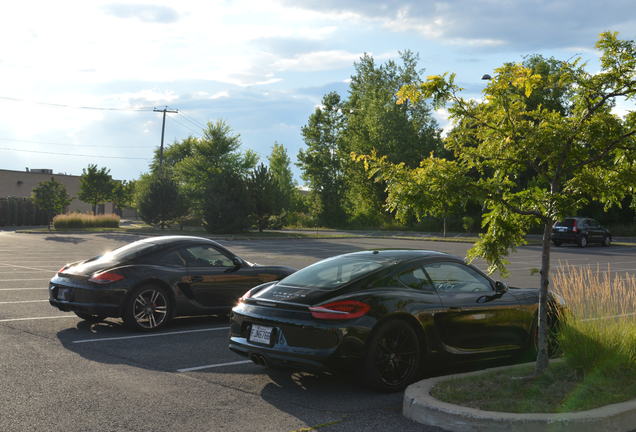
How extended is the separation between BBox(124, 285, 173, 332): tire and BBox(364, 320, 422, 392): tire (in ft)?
14.2

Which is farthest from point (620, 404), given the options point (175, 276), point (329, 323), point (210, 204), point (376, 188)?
point (376, 188)

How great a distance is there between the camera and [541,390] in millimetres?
5852

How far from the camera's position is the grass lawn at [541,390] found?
5.41 m

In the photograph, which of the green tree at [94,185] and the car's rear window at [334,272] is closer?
the car's rear window at [334,272]

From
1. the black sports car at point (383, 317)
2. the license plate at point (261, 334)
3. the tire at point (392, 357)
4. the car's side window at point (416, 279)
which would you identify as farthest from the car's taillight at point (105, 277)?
the tire at point (392, 357)

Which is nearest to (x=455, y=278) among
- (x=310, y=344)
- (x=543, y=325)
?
(x=543, y=325)

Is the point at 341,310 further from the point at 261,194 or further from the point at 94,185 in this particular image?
the point at 94,185

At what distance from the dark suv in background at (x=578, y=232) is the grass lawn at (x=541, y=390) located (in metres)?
29.9

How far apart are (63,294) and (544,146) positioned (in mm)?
6817

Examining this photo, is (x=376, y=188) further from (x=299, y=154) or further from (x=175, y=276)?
(x=175, y=276)

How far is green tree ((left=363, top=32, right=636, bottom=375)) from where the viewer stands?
638 centimetres

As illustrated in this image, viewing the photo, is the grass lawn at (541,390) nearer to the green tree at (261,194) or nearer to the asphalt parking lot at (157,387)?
the asphalt parking lot at (157,387)

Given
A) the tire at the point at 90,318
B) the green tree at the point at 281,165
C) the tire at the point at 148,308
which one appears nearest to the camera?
the tire at the point at 148,308

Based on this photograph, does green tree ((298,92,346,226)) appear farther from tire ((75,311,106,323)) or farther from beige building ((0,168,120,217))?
tire ((75,311,106,323))
